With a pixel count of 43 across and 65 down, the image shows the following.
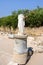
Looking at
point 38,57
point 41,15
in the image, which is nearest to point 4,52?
point 38,57

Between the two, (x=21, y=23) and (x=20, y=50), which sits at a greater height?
(x=21, y=23)

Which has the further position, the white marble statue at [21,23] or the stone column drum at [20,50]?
the stone column drum at [20,50]

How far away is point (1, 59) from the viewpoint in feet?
27.7

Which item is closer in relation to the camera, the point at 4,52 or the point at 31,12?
the point at 4,52

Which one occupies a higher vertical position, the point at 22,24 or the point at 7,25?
the point at 22,24

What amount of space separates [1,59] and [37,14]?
36.4 feet

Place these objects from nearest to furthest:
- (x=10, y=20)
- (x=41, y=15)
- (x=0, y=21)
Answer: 1. (x=41, y=15)
2. (x=10, y=20)
3. (x=0, y=21)

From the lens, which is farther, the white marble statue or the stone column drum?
the stone column drum

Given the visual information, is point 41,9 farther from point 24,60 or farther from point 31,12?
point 24,60

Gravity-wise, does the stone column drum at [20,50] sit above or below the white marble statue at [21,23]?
below

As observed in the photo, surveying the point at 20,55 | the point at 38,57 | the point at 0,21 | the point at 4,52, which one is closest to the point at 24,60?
the point at 20,55

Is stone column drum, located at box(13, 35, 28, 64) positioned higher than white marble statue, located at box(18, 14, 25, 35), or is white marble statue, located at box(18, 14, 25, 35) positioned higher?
white marble statue, located at box(18, 14, 25, 35)

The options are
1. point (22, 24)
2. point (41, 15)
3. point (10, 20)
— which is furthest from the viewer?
point (10, 20)

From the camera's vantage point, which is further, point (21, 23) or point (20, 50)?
point (20, 50)
